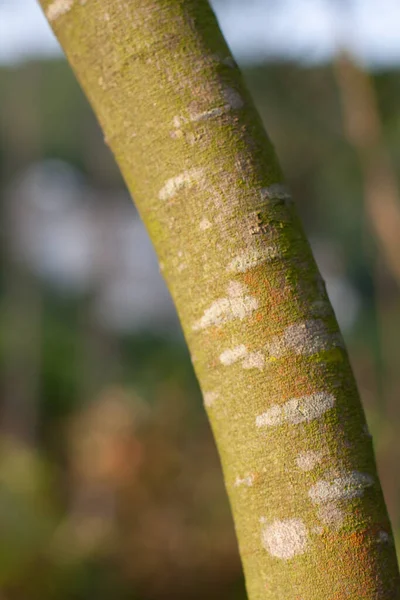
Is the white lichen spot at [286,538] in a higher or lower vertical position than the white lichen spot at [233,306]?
lower

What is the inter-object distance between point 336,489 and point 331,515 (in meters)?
0.02

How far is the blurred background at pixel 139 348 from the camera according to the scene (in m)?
4.27

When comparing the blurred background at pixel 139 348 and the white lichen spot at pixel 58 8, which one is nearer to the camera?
the white lichen spot at pixel 58 8

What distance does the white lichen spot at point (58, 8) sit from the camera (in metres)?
0.66

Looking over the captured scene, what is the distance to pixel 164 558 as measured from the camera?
5152mm

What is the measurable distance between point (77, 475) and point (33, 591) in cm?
170

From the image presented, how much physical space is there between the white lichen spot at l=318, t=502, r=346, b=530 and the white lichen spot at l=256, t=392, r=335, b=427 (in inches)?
2.7

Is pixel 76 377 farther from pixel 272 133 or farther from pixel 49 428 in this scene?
pixel 272 133

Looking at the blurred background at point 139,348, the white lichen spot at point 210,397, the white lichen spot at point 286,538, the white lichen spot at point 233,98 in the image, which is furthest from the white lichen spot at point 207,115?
the blurred background at point 139,348

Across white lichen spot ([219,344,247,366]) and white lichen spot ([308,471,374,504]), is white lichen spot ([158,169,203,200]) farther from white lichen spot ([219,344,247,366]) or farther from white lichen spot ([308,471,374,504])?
white lichen spot ([308,471,374,504])

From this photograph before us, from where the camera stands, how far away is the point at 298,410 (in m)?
0.58

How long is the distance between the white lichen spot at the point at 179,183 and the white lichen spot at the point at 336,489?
0.26 m

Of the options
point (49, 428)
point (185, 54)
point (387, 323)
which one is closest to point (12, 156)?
point (49, 428)

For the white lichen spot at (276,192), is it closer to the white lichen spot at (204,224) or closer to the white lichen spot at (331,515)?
the white lichen spot at (204,224)
